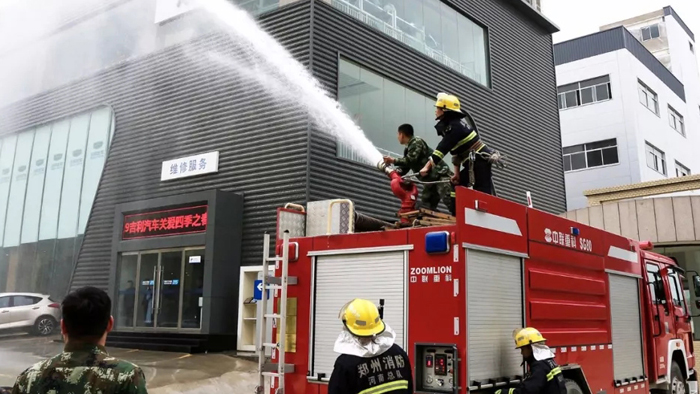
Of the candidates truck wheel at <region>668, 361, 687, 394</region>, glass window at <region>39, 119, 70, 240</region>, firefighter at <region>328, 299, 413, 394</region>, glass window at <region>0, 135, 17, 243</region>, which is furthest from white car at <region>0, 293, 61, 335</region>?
firefighter at <region>328, 299, 413, 394</region>

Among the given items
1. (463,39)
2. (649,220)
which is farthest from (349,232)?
(649,220)

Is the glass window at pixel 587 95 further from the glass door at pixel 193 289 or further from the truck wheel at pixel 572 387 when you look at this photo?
→ the truck wheel at pixel 572 387

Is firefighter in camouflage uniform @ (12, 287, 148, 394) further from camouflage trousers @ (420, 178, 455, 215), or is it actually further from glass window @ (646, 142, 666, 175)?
glass window @ (646, 142, 666, 175)

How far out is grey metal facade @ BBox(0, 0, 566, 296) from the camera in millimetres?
14344

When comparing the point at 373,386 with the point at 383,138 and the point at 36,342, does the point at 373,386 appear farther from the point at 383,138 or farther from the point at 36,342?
the point at 36,342

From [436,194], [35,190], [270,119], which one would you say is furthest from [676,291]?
[35,190]

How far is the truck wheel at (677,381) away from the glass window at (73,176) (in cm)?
1695

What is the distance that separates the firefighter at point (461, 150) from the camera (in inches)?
261

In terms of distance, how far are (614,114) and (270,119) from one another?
83.5ft

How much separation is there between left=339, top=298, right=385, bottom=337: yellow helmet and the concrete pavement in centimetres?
684

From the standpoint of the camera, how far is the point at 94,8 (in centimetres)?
1445

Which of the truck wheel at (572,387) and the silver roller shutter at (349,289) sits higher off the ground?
the silver roller shutter at (349,289)

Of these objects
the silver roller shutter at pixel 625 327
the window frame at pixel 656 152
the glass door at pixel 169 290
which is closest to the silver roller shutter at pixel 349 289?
the silver roller shutter at pixel 625 327

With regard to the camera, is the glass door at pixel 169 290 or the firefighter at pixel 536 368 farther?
the glass door at pixel 169 290
